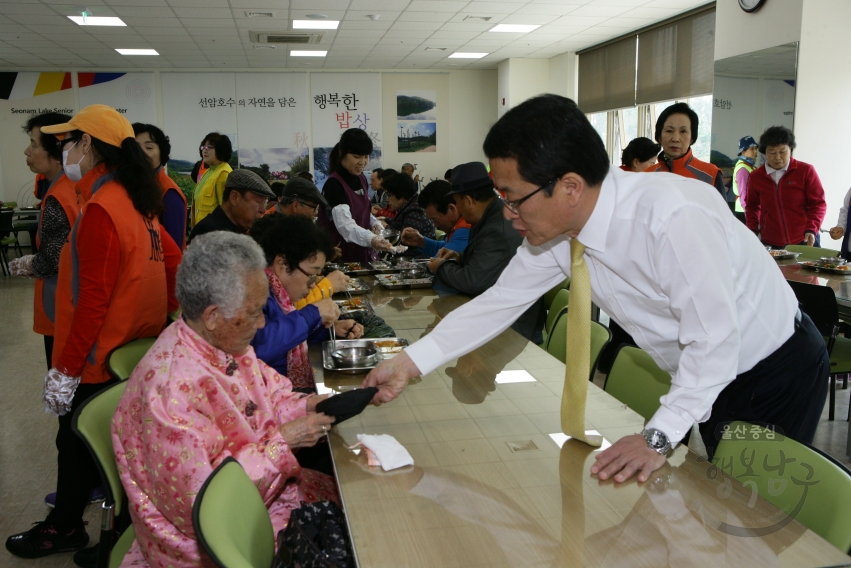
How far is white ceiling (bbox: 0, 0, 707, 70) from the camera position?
24.7 ft

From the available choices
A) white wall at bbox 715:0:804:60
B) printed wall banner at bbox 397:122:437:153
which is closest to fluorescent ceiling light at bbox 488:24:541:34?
white wall at bbox 715:0:804:60

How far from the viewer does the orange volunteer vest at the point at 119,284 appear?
90.0 inches

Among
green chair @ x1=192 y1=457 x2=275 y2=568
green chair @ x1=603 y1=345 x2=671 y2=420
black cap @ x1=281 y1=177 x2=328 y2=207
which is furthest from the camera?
black cap @ x1=281 y1=177 x2=328 y2=207

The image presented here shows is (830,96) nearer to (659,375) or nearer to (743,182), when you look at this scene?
(743,182)

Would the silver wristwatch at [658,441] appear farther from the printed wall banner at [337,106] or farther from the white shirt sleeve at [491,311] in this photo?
the printed wall banner at [337,106]

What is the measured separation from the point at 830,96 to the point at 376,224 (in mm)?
4426

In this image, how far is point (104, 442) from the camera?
5.42 ft

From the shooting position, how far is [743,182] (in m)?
6.75

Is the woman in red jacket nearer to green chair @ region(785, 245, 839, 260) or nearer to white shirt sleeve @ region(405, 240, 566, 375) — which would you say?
green chair @ region(785, 245, 839, 260)

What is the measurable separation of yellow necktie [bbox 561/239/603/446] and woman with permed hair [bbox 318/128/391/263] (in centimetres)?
273

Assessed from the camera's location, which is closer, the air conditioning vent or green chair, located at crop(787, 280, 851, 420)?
green chair, located at crop(787, 280, 851, 420)

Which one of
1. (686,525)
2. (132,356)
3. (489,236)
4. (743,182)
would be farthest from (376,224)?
(743,182)

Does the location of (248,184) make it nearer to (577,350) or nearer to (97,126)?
(97,126)

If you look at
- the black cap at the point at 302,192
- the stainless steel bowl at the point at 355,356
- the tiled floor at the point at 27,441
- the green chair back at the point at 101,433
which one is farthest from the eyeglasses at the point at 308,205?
the green chair back at the point at 101,433
